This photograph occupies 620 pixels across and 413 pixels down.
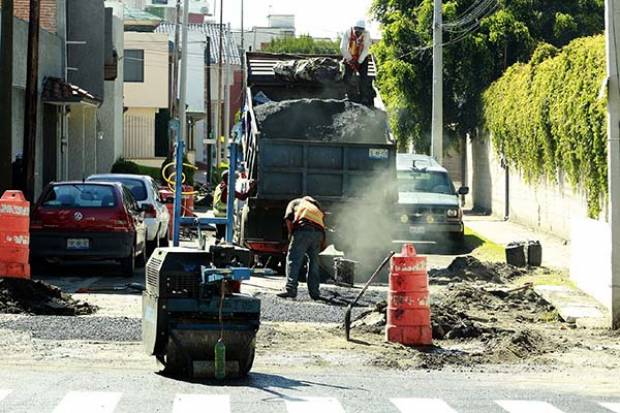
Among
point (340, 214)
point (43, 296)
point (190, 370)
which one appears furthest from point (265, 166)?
point (190, 370)

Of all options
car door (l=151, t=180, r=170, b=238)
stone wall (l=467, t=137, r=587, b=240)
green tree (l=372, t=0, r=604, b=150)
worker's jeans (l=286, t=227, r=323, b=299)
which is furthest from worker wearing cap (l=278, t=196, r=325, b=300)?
green tree (l=372, t=0, r=604, b=150)

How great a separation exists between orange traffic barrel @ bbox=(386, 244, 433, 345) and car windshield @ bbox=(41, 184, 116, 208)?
28.2 ft

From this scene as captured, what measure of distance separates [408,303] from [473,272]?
9114 mm

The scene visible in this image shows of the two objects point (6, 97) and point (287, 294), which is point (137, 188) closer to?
point (6, 97)

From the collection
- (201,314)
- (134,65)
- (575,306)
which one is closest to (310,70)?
(575,306)

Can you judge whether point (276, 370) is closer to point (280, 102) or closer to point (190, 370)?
point (190, 370)

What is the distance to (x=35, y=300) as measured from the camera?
1766cm

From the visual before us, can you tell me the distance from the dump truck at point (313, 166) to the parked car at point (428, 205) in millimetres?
5415

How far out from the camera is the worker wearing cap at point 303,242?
19484mm

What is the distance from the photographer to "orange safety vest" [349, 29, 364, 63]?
26766 millimetres

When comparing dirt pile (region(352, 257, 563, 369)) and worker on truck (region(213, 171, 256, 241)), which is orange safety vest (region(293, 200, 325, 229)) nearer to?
dirt pile (region(352, 257, 563, 369))

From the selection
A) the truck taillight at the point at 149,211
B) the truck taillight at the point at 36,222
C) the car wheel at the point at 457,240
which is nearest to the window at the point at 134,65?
the car wheel at the point at 457,240

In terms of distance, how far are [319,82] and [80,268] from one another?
6015mm

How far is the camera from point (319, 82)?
88.3 ft
